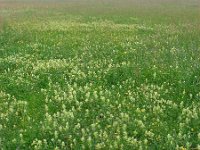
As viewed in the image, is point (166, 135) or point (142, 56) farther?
point (142, 56)

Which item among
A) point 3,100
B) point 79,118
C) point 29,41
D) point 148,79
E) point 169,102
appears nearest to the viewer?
point 79,118

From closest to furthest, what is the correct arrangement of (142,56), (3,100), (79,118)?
(79,118) → (3,100) → (142,56)

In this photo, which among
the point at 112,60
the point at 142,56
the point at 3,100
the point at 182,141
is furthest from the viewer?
the point at 142,56

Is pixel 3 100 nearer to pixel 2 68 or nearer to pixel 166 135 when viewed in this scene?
pixel 2 68

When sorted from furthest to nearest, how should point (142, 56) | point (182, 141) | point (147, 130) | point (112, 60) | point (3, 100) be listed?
point (142, 56) < point (112, 60) < point (3, 100) < point (147, 130) < point (182, 141)

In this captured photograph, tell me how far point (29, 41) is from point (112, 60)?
9451 mm

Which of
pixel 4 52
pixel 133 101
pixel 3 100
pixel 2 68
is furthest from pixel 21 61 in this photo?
pixel 133 101

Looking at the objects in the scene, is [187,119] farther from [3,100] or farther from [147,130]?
[3,100]

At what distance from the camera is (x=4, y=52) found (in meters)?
21.3

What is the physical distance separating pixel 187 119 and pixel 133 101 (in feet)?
6.94

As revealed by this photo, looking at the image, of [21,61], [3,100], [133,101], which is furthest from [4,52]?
[133,101]

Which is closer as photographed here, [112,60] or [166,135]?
[166,135]

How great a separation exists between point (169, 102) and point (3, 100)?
16.8ft

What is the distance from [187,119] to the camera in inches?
439
